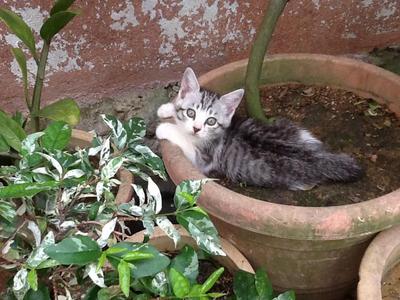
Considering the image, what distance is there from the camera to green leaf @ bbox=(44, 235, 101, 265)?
89cm

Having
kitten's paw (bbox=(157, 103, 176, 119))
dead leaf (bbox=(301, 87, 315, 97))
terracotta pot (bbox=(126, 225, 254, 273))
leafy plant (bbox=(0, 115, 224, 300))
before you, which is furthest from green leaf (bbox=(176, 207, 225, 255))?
dead leaf (bbox=(301, 87, 315, 97))

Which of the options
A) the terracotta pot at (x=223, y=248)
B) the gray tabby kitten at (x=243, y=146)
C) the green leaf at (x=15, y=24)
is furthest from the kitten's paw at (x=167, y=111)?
the green leaf at (x=15, y=24)

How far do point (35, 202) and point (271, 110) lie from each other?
0.88m

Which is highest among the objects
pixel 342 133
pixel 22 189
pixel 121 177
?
pixel 342 133

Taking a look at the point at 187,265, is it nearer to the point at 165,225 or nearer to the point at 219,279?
the point at 165,225

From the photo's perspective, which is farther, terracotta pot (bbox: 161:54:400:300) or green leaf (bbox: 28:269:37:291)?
terracotta pot (bbox: 161:54:400:300)

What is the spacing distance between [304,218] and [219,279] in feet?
1.11

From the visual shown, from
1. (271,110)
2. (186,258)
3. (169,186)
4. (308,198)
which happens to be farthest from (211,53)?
(186,258)

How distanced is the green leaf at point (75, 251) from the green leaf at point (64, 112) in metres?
0.48

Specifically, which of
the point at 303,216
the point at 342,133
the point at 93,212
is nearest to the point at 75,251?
the point at 93,212

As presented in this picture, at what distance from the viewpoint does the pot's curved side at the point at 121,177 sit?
1.45 meters

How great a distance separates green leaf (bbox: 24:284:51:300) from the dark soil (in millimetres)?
506

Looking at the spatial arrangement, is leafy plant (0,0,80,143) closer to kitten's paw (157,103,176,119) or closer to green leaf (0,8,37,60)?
green leaf (0,8,37,60)

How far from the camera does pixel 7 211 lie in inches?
39.6
